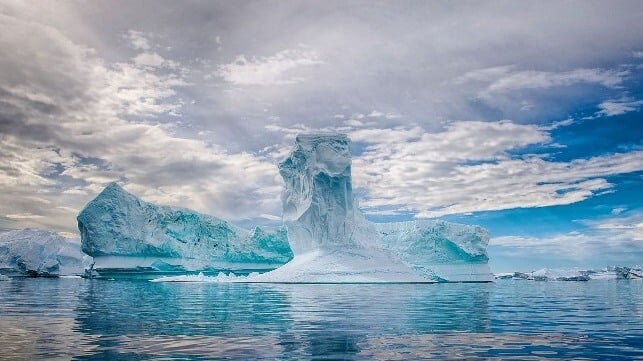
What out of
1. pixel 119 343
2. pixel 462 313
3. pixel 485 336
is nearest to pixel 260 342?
pixel 119 343

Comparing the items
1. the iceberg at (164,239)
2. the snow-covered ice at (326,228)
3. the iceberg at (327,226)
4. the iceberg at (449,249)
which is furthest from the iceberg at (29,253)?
the iceberg at (449,249)

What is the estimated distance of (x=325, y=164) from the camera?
3941 cm

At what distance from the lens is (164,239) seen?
173ft

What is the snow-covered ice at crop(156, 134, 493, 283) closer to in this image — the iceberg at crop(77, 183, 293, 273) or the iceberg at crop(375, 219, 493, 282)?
the iceberg at crop(375, 219, 493, 282)

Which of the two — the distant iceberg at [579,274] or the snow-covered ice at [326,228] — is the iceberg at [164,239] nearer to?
the snow-covered ice at [326,228]

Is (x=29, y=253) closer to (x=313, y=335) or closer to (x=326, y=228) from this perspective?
(x=326, y=228)

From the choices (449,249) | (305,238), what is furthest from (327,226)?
(449,249)

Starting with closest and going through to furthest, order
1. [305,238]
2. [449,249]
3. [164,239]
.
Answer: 1. [305,238]
2. [449,249]
3. [164,239]

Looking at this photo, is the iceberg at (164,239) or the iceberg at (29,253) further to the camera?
the iceberg at (29,253)

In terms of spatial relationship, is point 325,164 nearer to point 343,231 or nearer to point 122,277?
point 343,231

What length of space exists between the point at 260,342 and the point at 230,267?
50784mm

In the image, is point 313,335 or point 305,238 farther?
point 305,238

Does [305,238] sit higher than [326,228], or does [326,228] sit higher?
[326,228]

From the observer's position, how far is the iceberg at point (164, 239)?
50125mm
